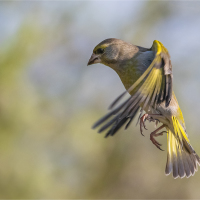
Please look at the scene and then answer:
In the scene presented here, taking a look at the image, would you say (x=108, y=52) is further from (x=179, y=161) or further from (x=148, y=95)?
(x=179, y=161)

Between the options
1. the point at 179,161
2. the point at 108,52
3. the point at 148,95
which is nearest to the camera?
the point at 148,95

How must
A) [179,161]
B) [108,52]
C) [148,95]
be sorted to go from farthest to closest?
[179,161] → [108,52] → [148,95]

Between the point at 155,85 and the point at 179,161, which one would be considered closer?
the point at 155,85

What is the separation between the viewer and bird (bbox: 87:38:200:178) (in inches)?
102

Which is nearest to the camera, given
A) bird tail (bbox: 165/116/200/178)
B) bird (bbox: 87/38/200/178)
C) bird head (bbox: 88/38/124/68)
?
bird (bbox: 87/38/200/178)

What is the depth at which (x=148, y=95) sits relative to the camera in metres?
2.65

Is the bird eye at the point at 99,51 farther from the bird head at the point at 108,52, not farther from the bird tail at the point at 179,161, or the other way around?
the bird tail at the point at 179,161

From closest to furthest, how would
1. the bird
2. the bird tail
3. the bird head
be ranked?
the bird → the bird head → the bird tail

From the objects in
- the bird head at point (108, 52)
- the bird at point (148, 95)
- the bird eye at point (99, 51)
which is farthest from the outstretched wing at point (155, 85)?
the bird eye at point (99, 51)

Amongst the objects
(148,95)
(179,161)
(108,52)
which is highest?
(108,52)

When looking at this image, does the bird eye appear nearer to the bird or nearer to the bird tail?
the bird

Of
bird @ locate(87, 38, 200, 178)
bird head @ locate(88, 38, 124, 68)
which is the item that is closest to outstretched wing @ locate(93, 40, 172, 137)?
bird @ locate(87, 38, 200, 178)

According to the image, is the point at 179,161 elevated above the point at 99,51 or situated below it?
below

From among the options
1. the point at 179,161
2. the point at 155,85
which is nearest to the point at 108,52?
the point at 155,85
